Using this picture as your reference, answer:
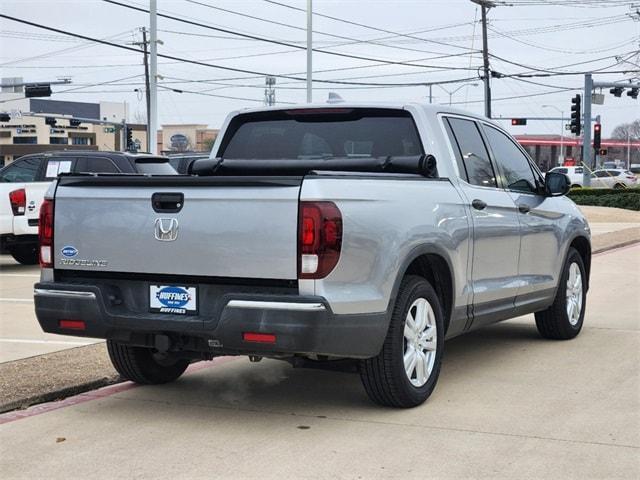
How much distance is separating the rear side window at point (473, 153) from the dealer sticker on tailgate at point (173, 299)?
96.5 inches

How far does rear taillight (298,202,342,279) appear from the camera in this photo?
200 inches

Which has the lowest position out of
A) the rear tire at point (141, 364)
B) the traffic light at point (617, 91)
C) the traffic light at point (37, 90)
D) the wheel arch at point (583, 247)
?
the rear tire at point (141, 364)

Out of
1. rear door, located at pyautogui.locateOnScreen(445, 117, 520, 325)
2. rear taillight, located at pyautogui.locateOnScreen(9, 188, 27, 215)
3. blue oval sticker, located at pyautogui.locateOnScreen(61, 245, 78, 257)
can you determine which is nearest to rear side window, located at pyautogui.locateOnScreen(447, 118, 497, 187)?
rear door, located at pyautogui.locateOnScreen(445, 117, 520, 325)

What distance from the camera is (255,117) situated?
718 centimetres

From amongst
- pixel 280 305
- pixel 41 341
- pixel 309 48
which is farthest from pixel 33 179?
pixel 309 48

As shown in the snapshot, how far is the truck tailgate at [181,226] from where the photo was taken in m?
5.16

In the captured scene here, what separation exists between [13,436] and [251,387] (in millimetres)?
1807

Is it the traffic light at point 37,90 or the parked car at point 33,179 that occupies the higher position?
the traffic light at point 37,90

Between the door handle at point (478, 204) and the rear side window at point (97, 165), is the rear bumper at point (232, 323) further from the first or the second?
the rear side window at point (97, 165)

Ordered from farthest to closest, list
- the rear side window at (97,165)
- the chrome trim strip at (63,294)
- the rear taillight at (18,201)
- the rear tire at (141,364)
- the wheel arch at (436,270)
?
the rear taillight at (18,201) < the rear side window at (97,165) < the rear tire at (141,364) < the wheel arch at (436,270) < the chrome trim strip at (63,294)

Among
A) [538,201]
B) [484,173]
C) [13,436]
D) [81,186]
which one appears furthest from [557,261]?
[13,436]

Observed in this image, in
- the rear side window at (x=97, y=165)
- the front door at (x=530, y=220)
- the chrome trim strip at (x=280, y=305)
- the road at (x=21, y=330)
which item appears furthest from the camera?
the rear side window at (x=97, y=165)

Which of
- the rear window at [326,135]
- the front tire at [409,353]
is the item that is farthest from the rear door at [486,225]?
the front tire at [409,353]

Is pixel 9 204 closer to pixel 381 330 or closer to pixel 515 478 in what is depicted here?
pixel 381 330
